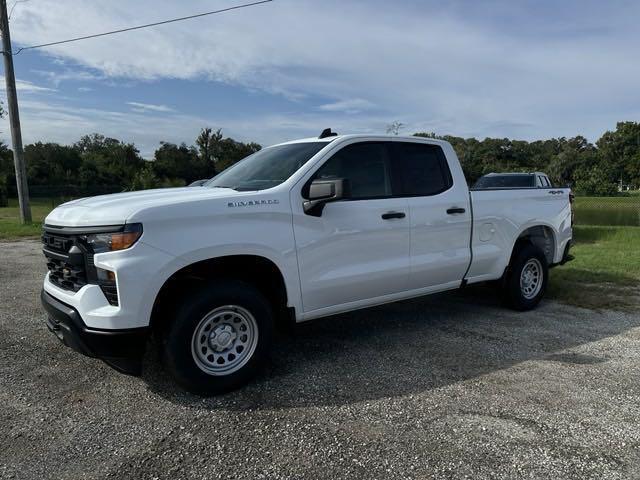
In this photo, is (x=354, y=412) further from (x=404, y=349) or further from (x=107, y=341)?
(x=107, y=341)

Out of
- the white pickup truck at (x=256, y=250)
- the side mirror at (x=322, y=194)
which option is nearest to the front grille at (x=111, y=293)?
the white pickup truck at (x=256, y=250)

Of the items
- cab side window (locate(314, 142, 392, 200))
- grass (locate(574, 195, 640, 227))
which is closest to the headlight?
cab side window (locate(314, 142, 392, 200))

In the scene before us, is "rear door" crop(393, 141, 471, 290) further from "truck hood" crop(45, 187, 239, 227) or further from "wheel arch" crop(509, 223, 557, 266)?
"truck hood" crop(45, 187, 239, 227)

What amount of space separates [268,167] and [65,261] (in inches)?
72.3

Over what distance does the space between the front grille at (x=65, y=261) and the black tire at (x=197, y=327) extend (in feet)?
2.37

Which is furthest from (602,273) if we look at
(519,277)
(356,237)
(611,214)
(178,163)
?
(178,163)

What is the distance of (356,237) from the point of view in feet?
13.8

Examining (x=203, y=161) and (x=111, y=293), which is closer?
(x=111, y=293)

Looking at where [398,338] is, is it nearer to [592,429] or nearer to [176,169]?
[592,429]

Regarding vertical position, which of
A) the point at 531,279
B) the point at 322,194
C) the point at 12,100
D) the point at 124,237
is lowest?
the point at 531,279

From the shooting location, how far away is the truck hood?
328 cm

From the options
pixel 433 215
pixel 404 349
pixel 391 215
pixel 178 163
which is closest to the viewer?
pixel 391 215

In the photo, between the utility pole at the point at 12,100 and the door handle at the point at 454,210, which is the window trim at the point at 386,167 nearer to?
the door handle at the point at 454,210

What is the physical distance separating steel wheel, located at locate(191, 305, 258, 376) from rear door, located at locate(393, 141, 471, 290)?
67.1 inches
